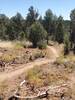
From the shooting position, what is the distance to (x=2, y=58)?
25.6m

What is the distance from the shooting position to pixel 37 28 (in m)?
42.0

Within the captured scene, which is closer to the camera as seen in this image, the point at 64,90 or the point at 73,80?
the point at 64,90

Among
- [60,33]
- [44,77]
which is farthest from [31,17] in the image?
[44,77]

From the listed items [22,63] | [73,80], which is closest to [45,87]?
[73,80]

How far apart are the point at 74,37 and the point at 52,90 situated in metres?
31.6

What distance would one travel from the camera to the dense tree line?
42362mm

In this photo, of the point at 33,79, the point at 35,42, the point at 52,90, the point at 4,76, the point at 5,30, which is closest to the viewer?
the point at 52,90

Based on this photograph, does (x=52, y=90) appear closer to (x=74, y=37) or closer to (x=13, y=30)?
(x=74, y=37)

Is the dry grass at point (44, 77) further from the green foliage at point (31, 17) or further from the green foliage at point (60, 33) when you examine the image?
the green foliage at point (31, 17)

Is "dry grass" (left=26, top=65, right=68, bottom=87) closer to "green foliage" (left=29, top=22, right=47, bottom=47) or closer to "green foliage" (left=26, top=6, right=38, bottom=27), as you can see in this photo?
"green foliage" (left=29, top=22, right=47, bottom=47)

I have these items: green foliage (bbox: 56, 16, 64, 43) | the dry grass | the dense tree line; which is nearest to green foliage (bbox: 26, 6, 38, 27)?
the dense tree line

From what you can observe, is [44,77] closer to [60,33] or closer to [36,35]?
[36,35]

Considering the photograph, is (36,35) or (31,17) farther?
(31,17)

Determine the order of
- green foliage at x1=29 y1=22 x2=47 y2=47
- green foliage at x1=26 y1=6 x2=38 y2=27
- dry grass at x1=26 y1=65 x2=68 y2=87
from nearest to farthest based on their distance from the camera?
dry grass at x1=26 y1=65 x2=68 y2=87
green foliage at x1=29 y1=22 x2=47 y2=47
green foliage at x1=26 y1=6 x2=38 y2=27
